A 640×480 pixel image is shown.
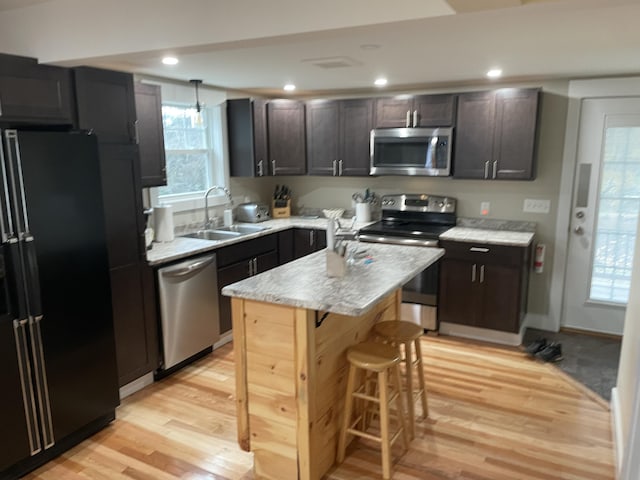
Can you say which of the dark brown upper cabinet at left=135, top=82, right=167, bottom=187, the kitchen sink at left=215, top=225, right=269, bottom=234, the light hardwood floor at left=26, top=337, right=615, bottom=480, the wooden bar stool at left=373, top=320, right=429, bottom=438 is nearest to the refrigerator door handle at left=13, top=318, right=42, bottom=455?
the light hardwood floor at left=26, top=337, right=615, bottom=480

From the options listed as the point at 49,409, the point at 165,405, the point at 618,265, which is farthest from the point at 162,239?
the point at 618,265

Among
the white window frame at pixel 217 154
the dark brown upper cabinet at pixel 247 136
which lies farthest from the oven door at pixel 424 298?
the white window frame at pixel 217 154

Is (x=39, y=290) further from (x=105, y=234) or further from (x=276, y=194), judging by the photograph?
(x=276, y=194)

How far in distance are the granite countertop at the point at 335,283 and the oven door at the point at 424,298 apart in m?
1.30

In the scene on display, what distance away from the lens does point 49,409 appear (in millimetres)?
2584

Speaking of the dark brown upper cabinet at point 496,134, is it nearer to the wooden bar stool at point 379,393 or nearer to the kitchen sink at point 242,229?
the kitchen sink at point 242,229

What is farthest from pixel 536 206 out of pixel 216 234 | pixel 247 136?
pixel 216 234

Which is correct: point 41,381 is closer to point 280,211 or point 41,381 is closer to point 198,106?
point 198,106

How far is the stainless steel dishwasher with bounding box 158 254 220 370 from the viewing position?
346 cm

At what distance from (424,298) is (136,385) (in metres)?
2.54

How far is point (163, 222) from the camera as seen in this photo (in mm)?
3844

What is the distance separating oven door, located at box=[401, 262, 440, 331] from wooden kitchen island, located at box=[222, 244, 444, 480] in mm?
1763

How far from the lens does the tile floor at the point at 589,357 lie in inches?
137

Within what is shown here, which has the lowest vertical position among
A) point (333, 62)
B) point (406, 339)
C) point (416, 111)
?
point (406, 339)
